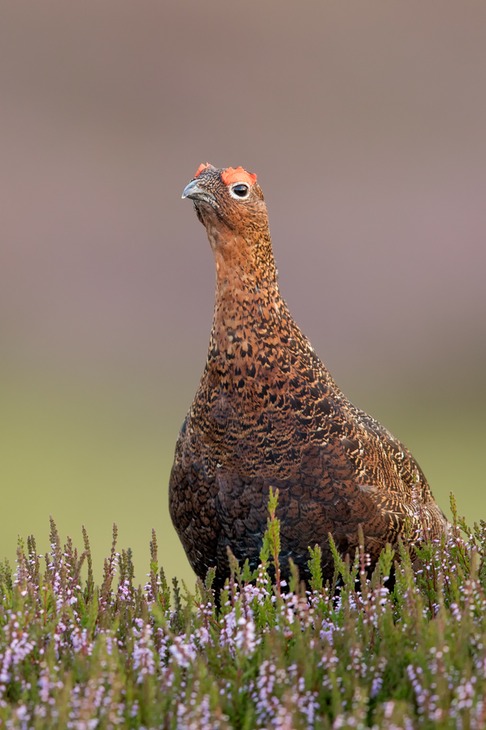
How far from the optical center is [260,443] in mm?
4078

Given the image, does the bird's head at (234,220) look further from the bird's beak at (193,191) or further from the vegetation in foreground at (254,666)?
the vegetation in foreground at (254,666)

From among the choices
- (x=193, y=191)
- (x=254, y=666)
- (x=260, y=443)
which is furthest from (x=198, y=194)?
(x=254, y=666)

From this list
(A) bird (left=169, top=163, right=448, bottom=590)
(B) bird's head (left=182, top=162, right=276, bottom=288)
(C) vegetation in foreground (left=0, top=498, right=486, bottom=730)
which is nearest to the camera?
(C) vegetation in foreground (left=0, top=498, right=486, bottom=730)

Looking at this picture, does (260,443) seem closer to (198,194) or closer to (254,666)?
(198,194)

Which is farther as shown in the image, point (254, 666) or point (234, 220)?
point (234, 220)

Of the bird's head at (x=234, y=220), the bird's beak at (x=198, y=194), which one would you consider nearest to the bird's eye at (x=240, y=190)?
the bird's head at (x=234, y=220)

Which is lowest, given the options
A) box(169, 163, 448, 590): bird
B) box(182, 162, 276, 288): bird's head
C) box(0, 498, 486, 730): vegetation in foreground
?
box(0, 498, 486, 730): vegetation in foreground

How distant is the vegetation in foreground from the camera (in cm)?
207

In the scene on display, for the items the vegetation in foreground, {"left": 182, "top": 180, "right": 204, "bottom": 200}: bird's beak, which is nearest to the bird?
{"left": 182, "top": 180, "right": 204, "bottom": 200}: bird's beak

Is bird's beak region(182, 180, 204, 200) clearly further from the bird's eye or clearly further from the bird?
the bird's eye

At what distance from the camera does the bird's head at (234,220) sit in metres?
4.38

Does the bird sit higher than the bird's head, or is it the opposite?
the bird's head

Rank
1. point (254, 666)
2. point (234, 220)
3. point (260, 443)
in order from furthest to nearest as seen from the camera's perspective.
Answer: point (234, 220) → point (260, 443) → point (254, 666)

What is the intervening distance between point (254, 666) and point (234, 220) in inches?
98.2
